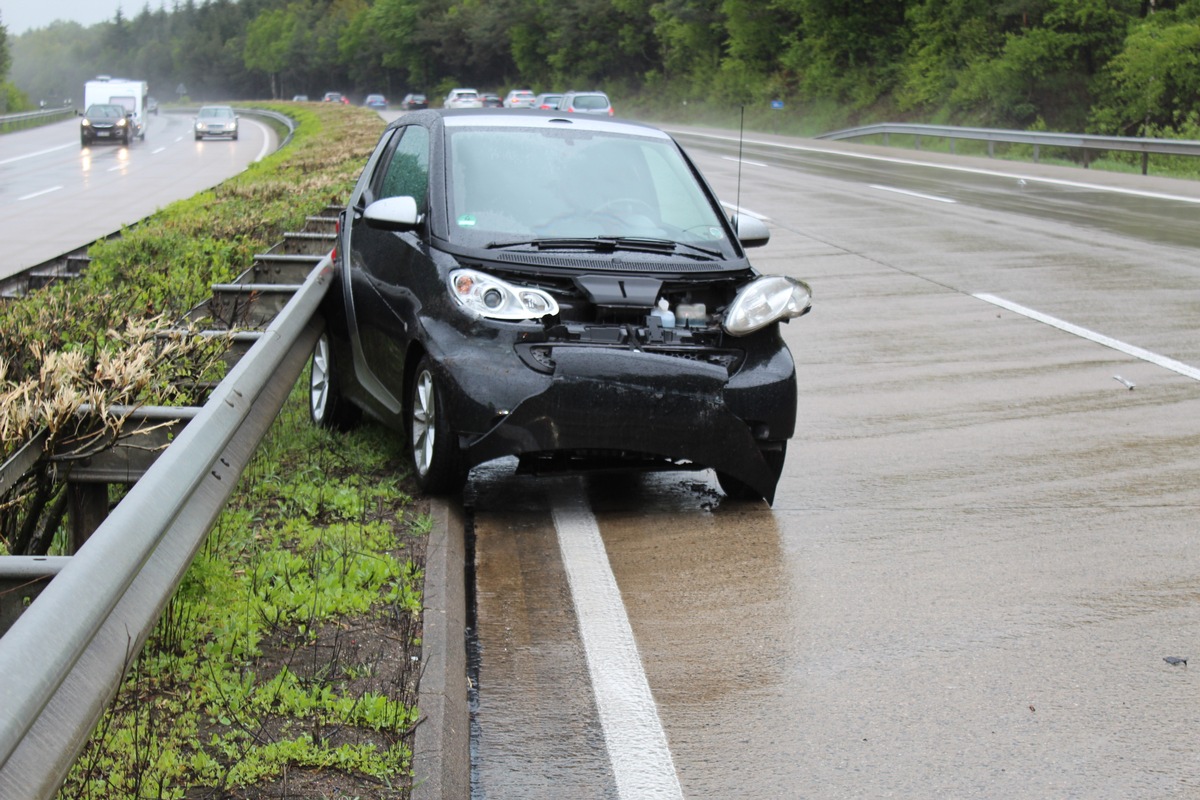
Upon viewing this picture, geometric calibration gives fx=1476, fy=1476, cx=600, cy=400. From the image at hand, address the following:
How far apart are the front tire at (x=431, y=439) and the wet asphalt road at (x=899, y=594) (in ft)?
0.93

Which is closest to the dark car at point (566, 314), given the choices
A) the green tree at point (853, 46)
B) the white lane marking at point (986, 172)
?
the white lane marking at point (986, 172)

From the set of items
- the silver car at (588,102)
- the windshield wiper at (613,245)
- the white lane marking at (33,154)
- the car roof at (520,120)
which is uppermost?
the silver car at (588,102)

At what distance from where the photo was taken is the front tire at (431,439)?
631 cm

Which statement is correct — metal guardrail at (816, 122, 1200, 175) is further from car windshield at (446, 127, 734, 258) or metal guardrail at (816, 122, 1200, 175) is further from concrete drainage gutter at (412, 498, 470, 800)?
concrete drainage gutter at (412, 498, 470, 800)

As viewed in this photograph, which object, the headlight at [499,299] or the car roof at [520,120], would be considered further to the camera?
the car roof at [520,120]

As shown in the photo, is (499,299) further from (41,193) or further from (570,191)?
(41,193)

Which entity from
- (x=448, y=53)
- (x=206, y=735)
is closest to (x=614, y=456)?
(x=206, y=735)

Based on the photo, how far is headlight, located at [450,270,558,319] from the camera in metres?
6.40

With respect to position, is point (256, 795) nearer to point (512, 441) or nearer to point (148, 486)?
point (148, 486)

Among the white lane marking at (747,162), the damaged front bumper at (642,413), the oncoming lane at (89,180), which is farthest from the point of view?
the white lane marking at (747,162)

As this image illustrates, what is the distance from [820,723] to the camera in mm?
4363

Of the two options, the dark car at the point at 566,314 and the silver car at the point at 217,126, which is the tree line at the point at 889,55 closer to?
the silver car at the point at 217,126

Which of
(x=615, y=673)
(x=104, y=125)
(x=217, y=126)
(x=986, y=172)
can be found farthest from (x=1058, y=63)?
(x=615, y=673)

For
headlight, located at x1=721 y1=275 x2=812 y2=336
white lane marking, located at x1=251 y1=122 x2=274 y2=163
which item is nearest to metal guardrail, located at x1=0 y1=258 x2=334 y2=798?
headlight, located at x1=721 y1=275 x2=812 y2=336
